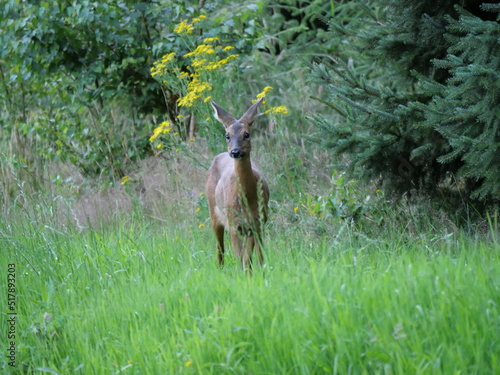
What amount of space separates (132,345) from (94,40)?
23.6ft

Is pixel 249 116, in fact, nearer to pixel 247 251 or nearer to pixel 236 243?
pixel 236 243

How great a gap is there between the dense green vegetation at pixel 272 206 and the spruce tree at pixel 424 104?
0.07 ft

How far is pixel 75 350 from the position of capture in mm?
4363

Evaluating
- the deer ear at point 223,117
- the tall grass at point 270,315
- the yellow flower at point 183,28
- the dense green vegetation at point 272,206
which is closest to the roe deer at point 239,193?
the deer ear at point 223,117

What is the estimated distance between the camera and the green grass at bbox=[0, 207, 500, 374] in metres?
3.34

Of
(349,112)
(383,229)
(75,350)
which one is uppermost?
(349,112)

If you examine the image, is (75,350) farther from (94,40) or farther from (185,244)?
(94,40)

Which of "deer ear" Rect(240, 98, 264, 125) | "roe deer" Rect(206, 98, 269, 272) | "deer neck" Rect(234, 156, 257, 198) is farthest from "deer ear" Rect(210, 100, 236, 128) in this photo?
"deer neck" Rect(234, 156, 257, 198)

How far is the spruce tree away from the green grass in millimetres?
890

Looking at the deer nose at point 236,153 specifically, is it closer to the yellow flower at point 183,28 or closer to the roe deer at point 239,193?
the roe deer at point 239,193

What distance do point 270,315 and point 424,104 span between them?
2.76 m

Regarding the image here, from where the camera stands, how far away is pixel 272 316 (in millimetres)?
3916

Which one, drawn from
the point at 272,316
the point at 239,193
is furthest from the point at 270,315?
the point at 239,193

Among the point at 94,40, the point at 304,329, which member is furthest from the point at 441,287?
the point at 94,40
